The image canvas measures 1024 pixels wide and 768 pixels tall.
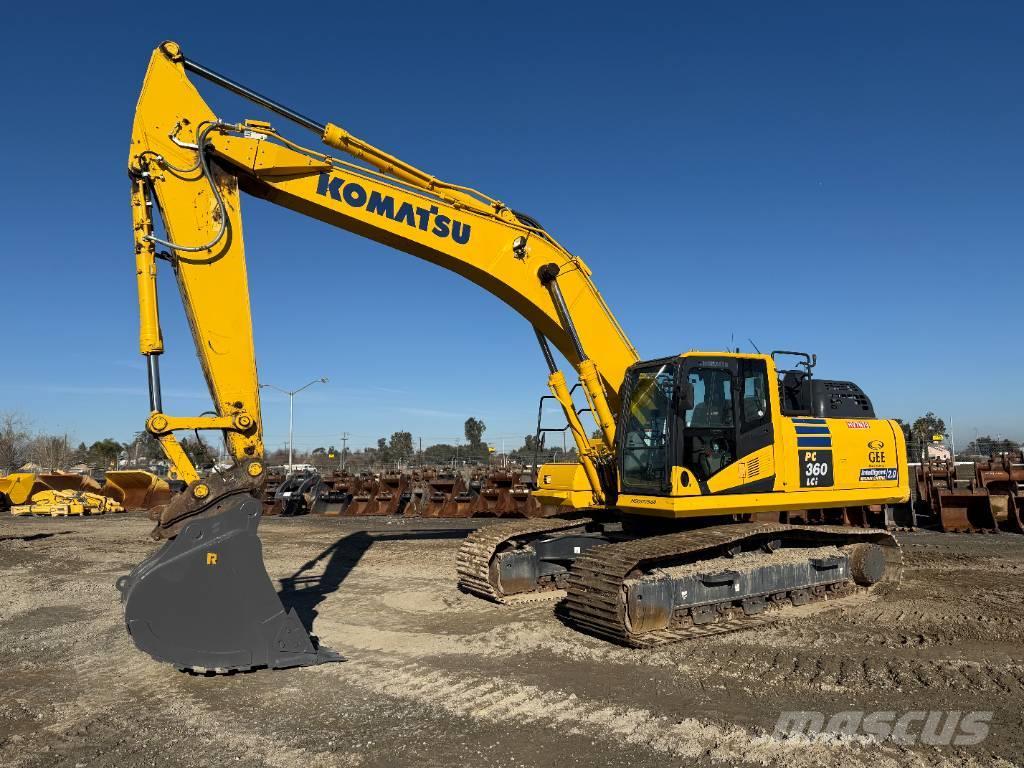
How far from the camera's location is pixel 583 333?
30.7 ft

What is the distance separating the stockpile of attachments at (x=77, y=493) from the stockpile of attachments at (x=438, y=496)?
3 cm

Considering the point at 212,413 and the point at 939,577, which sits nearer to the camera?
the point at 212,413

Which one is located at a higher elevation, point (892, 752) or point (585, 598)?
point (585, 598)

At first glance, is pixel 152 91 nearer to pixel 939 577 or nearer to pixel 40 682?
pixel 40 682

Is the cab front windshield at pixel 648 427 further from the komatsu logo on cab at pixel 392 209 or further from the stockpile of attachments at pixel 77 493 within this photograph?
the stockpile of attachments at pixel 77 493

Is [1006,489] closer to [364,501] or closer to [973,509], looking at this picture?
[973,509]

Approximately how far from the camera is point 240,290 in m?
7.04

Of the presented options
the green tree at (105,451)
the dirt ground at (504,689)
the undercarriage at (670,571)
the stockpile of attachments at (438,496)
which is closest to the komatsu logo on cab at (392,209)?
the undercarriage at (670,571)

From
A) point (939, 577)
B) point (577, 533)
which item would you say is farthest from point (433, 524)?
point (939, 577)

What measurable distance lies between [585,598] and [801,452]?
129 inches

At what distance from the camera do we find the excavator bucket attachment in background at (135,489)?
2612cm

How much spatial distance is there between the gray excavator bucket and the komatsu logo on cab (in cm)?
353

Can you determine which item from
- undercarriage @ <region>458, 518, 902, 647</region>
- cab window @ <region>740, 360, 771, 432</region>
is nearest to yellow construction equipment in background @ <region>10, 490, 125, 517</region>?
undercarriage @ <region>458, 518, 902, 647</region>

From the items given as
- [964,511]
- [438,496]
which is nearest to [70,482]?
[438,496]
